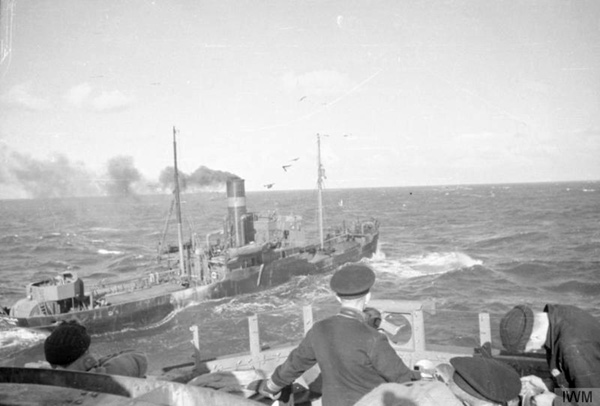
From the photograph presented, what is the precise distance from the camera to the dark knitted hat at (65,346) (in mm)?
3281

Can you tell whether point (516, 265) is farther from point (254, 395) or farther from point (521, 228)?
point (254, 395)

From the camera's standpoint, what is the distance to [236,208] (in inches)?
1437

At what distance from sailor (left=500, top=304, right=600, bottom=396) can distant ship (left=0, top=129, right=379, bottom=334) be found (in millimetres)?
24998

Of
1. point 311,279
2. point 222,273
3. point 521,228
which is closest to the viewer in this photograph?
point 222,273

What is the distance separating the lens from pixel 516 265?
1497 inches

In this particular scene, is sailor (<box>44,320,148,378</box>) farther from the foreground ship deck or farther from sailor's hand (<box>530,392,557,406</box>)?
sailor's hand (<box>530,392,557,406</box>)

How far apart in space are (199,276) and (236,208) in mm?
7432

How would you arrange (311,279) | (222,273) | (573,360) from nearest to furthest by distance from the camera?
(573,360)
(222,273)
(311,279)

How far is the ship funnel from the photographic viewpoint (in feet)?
119

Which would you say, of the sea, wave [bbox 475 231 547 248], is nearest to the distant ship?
the sea

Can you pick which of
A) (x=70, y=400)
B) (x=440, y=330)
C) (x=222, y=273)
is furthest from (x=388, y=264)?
(x=70, y=400)

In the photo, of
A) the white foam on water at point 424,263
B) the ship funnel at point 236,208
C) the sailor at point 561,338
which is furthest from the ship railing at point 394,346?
the white foam on water at point 424,263

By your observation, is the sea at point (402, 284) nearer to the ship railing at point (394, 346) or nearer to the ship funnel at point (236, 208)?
the ship railing at point (394, 346)

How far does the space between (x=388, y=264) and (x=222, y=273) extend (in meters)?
17.9
